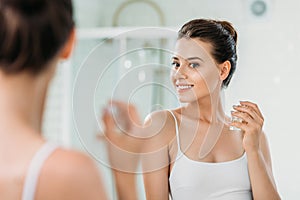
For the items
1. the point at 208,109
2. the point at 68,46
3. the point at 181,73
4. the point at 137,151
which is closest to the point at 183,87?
the point at 181,73

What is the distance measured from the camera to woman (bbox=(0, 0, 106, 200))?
56cm

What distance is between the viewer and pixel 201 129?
133 centimetres

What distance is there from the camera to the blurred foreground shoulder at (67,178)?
21.7 inches

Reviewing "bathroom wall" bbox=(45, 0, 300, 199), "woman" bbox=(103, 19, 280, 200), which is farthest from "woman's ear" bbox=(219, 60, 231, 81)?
"bathroom wall" bbox=(45, 0, 300, 199)

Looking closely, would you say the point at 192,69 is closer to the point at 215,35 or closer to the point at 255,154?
the point at 215,35

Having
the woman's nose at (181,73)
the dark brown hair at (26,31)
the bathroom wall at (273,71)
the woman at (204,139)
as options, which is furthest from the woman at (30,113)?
the bathroom wall at (273,71)

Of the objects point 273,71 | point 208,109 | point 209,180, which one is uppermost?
point 208,109

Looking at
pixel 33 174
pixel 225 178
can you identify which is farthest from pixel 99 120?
pixel 33 174

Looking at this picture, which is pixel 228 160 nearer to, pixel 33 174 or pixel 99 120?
pixel 99 120

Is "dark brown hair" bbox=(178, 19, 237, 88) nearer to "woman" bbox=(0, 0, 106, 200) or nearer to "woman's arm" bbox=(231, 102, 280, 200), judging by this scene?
"woman's arm" bbox=(231, 102, 280, 200)

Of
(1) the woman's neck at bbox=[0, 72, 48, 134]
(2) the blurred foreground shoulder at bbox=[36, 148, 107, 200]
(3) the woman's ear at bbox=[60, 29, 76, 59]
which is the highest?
(3) the woman's ear at bbox=[60, 29, 76, 59]

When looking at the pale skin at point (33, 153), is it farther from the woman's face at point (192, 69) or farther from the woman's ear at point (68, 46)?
the woman's face at point (192, 69)

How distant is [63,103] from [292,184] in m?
1.32

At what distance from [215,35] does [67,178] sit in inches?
32.3
